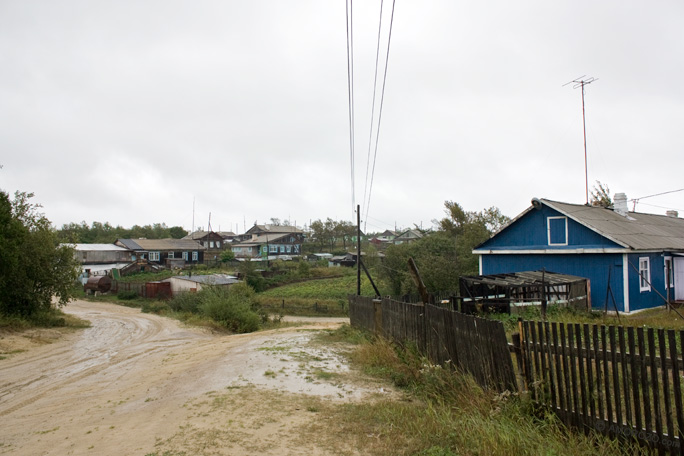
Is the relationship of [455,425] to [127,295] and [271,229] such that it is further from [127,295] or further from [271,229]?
[271,229]

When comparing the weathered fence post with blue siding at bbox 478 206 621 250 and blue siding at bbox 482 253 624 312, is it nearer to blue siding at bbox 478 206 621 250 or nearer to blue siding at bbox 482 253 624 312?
blue siding at bbox 482 253 624 312

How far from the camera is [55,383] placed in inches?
452

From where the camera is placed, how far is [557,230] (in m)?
18.7

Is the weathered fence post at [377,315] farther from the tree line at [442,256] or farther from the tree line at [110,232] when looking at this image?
the tree line at [110,232]

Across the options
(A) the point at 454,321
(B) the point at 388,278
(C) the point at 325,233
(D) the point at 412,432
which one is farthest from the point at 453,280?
(C) the point at 325,233

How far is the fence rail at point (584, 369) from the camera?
168 inches

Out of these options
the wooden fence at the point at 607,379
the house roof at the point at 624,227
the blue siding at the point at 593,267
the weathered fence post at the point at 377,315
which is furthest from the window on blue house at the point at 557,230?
the wooden fence at the point at 607,379

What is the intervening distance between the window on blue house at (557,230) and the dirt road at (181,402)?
11553 millimetres

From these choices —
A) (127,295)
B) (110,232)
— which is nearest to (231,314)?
(127,295)

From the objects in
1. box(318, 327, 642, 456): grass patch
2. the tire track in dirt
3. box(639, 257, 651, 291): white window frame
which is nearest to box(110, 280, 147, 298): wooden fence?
the tire track in dirt

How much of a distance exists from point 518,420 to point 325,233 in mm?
95414

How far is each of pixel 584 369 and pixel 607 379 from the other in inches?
29.4

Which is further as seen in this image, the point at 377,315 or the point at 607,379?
the point at 377,315

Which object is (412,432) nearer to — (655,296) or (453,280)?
(655,296)
